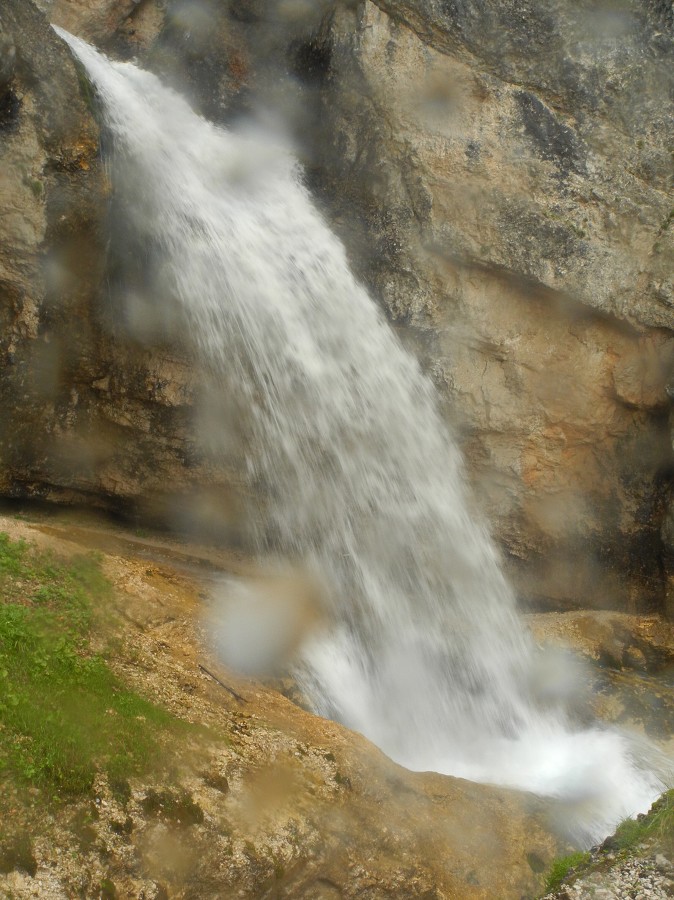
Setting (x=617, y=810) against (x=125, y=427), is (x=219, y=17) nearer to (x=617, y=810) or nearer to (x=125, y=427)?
(x=125, y=427)

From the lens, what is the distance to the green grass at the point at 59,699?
448 centimetres

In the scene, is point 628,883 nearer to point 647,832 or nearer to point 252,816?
point 647,832

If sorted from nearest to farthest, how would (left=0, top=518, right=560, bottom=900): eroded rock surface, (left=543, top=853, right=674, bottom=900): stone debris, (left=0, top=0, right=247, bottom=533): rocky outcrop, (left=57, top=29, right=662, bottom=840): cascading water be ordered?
1. (left=543, top=853, right=674, bottom=900): stone debris
2. (left=0, top=518, right=560, bottom=900): eroded rock surface
3. (left=0, top=0, right=247, bottom=533): rocky outcrop
4. (left=57, top=29, right=662, bottom=840): cascading water

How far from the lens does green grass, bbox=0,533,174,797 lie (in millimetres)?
4480

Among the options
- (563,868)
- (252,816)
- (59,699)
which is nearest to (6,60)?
(59,699)

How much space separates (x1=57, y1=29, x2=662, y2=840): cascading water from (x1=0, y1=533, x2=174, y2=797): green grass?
264 centimetres

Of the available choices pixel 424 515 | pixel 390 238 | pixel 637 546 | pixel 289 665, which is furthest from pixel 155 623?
pixel 637 546

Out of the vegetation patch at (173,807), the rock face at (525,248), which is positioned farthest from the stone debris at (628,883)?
the rock face at (525,248)

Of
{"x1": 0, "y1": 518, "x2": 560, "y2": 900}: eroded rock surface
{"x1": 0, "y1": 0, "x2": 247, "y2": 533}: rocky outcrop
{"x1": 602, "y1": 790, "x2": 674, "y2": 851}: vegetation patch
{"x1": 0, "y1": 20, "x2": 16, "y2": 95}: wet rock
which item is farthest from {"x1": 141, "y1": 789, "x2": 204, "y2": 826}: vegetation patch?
{"x1": 0, "y1": 20, "x2": 16, "y2": 95}: wet rock

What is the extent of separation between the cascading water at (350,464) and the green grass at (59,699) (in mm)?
2641

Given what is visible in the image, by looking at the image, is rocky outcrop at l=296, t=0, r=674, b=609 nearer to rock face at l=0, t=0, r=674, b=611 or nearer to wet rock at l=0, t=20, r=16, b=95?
rock face at l=0, t=0, r=674, b=611

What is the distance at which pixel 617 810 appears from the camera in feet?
21.5

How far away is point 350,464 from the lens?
901cm

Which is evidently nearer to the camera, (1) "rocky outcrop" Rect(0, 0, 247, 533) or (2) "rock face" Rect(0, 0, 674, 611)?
(1) "rocky outcrop" Rect(0, 0, 247, 533)
